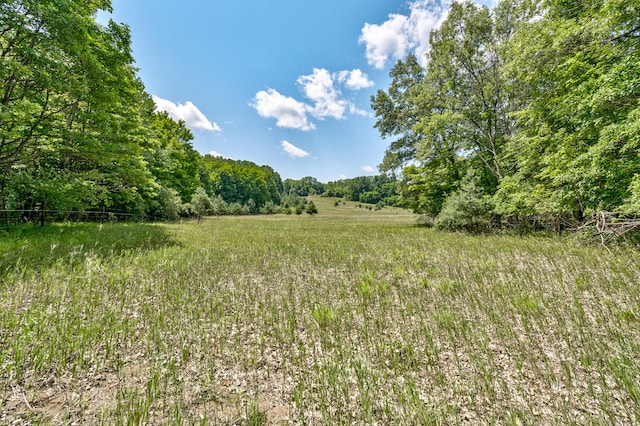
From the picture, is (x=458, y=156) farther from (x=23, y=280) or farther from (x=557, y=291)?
(x=23, y=280)

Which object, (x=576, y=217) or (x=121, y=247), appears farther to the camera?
(x=576, y=217)

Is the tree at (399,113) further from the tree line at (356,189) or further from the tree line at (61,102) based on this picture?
the tree line at (356,189)

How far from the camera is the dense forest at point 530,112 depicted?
7.67m

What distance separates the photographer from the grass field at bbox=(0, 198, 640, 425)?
216 cm

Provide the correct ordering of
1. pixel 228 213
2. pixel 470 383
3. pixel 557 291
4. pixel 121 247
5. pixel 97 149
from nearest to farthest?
pixel 470 383 → pixel 557 291 → pixel 121 247 → pixel 97 149 → pixel 228 213

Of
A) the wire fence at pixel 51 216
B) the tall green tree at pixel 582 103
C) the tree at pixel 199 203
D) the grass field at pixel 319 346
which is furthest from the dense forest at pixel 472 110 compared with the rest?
the tree at pixel 199 203

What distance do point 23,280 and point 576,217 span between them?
66.9 feet

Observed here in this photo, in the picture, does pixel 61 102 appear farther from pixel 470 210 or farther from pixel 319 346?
pixel 470 210

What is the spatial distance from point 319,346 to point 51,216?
23617 millimetres

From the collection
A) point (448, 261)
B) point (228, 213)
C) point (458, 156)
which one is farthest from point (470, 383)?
point (228, 213)

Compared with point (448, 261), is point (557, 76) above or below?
above

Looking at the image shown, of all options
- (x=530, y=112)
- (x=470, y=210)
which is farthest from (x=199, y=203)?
(x=530, y=112)

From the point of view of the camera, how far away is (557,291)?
4820 mm

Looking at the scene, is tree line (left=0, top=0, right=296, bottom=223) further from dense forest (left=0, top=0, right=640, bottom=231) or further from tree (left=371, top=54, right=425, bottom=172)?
tree (left=371, top=54, right=425, bottom=172)
